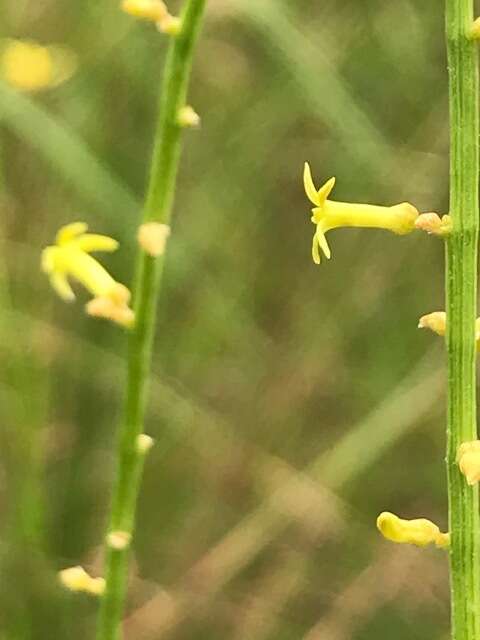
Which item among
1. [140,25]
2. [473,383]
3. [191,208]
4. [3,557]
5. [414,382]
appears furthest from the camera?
[191,208]

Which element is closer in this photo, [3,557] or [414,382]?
[3,557]

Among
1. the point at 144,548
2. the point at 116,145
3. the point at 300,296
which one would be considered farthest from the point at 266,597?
the point at 116,145

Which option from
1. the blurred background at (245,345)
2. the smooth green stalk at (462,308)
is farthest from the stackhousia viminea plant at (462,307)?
the blurred background at (245,345)

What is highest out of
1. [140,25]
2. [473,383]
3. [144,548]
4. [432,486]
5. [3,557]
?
[140,25]

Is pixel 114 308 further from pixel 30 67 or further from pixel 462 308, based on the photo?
pixel 30 67

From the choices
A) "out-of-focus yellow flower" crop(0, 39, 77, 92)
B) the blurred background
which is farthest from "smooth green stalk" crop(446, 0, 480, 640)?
"out-of-focus yellow flower" crop(0, 39, 77, 92)

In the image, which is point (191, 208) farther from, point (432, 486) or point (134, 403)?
point (134, 403)

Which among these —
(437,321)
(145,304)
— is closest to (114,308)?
(145,304)

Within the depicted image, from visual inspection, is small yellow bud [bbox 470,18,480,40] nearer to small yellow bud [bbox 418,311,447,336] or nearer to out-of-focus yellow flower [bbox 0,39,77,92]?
small yellow bud [bbox 418,311,447,336]
